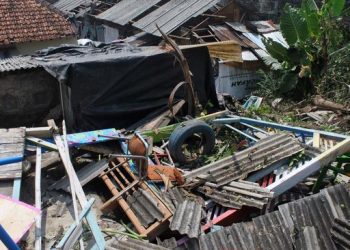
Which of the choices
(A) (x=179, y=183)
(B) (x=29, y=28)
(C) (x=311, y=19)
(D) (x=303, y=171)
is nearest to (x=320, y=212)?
(D) (x=303, y=171)

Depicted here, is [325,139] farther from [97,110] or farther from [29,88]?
[29,88]

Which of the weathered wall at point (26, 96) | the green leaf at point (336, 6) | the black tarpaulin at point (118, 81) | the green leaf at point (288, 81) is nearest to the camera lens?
the black tarpaulin at point (118, 81)

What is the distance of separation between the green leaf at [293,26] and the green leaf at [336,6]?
727 mm

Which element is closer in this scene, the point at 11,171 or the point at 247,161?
the point at 11,171

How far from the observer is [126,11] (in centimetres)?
1636

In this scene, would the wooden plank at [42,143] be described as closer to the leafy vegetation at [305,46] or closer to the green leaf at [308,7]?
the leafy vegetation at [305,46]

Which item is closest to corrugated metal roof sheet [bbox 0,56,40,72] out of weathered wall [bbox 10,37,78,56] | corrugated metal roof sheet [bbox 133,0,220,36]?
corrugated metal roof sheet [bbox 133,0,220,36]

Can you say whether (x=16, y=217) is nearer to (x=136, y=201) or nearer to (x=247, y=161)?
(x=136, y=201)

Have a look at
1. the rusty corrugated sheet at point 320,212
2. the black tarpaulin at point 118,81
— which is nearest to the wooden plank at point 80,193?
the black tarpaulin at point 118,81

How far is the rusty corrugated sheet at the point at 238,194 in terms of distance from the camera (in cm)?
530

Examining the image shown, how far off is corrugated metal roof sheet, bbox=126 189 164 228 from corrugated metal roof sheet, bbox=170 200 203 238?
297 mm

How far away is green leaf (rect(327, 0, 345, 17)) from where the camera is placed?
32.0ft

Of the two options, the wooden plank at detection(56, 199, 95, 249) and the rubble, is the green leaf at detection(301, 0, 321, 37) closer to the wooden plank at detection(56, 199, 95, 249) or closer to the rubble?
the rubble

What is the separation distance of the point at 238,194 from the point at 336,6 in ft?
21.9
